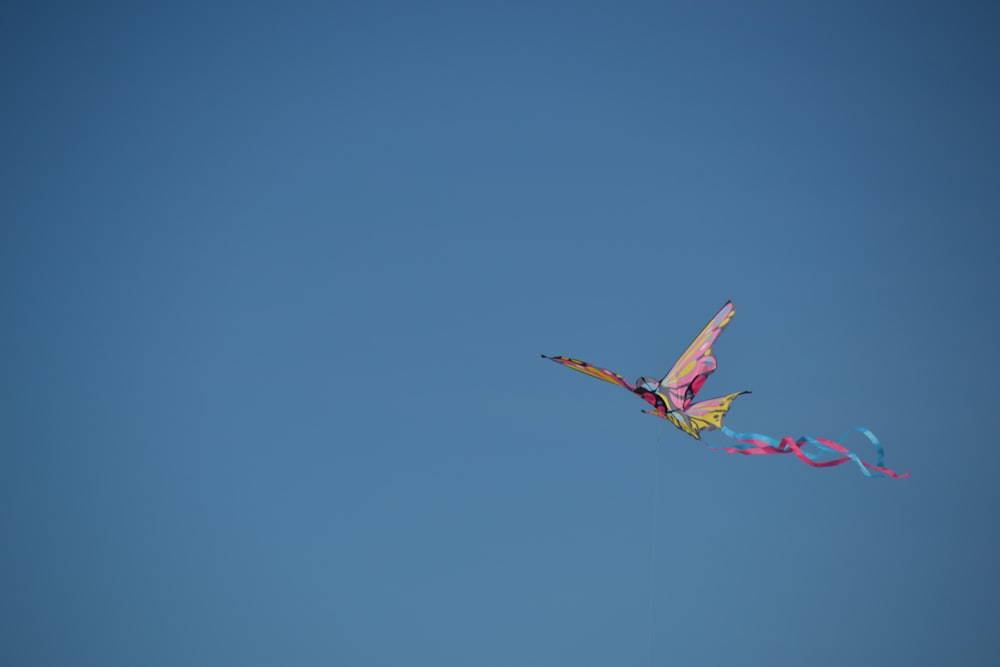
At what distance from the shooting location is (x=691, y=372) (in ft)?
29.8

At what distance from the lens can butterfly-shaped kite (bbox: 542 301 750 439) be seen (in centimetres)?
890

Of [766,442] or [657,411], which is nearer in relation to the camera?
[766,442]

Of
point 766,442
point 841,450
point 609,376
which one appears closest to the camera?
point 841,450

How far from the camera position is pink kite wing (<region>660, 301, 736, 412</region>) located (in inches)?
356

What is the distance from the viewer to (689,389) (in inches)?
358

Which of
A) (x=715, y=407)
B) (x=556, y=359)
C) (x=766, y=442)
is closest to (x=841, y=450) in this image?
(x=766, y=442)

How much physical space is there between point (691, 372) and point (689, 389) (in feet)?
0.52

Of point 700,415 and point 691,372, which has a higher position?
point 691,372

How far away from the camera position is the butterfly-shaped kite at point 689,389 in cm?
890

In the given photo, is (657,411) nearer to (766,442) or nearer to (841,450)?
(766,442)

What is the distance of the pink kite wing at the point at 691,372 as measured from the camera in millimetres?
9031

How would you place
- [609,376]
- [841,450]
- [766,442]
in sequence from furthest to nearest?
[609,376]
[766,442]
[841,450]

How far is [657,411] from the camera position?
9148 millimetres

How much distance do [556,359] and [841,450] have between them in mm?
2414
